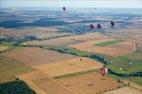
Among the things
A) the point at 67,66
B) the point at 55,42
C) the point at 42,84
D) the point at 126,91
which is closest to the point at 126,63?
the point at 67,66

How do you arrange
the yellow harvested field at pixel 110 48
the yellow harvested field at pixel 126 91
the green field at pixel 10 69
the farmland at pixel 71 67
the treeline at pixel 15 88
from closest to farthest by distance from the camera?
the treeline at pixel 15 88 < the yellow harvested field at pixel 126 91 < the farmland at pixel 71 67 < the green field at pixel 10 69 < the yellow harvested field at pixel 110 48

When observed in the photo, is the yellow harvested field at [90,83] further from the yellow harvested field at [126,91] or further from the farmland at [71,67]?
the yellow harvested field at [126,91]

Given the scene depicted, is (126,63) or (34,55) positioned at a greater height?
(126,63)

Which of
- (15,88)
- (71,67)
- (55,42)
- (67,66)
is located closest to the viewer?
(15,88)

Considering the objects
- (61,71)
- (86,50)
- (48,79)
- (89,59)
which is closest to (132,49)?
(86,50)

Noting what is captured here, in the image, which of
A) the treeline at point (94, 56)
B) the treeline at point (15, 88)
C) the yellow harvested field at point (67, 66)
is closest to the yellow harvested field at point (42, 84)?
the treeline at point (15, 88)

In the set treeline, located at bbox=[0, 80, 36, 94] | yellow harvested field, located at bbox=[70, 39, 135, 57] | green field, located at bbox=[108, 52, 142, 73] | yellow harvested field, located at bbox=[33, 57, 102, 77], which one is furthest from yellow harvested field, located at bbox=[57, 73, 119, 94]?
yellow harvested field, located at bbox=[70, 39, 135, 57]

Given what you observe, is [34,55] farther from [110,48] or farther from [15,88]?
[15,88]
